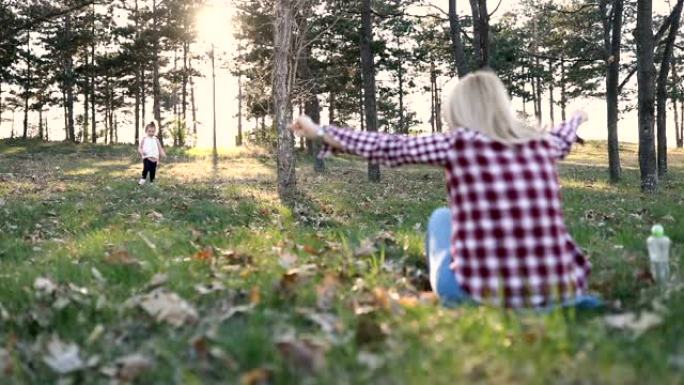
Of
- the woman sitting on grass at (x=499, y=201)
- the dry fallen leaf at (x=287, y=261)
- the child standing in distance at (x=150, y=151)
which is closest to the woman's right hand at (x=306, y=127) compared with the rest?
the woman sitting on grass at (x=499, y=201)

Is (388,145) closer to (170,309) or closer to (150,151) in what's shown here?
(170,309)

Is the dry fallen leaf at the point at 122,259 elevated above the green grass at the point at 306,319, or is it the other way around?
the dry fallen leaf at the point at 122,259

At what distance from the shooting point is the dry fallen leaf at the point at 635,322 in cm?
281

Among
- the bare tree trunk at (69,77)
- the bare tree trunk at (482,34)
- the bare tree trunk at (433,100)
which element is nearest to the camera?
the bare tree trunk at (482,34)

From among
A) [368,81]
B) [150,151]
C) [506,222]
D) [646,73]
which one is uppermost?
[368,81]

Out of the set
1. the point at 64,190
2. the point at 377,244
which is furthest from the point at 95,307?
the point at 64,190

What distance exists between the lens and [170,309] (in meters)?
3.57

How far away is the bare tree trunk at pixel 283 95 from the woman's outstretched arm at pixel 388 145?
8.08m

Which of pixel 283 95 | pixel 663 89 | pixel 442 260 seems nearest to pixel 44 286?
pixel 442 260

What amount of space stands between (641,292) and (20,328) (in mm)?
3729

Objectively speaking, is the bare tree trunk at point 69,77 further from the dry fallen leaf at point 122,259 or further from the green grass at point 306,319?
the dry fallen leaf at point 122,259

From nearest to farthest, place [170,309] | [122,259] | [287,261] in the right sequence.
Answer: [170,309] → [287,261] → [122,259]

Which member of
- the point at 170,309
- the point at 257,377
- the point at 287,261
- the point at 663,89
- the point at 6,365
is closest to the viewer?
the point at 257,377

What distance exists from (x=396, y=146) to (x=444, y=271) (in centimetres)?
84
